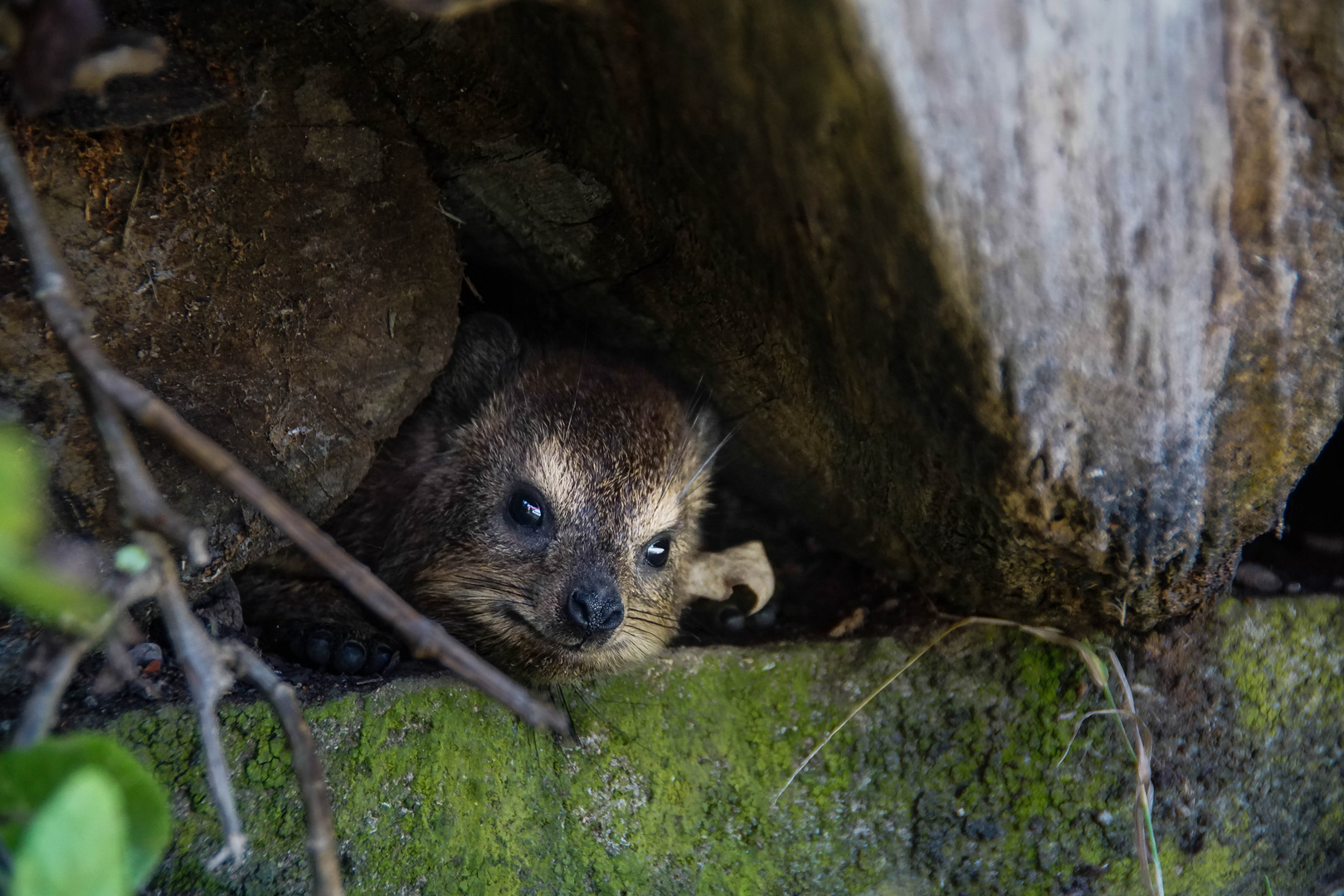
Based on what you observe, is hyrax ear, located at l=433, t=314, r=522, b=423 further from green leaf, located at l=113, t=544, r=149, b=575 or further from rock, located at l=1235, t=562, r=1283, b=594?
rock, located at l=1235, t=562, r=1283, b=594

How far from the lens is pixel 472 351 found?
3.60 meters

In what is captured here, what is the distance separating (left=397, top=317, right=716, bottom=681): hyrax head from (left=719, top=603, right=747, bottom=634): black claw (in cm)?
23

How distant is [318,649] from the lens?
295 centimetres

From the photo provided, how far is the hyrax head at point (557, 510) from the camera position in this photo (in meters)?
3.09

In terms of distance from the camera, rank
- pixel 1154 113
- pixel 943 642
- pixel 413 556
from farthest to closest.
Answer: pixel 413 556 → pixel 943 642 → pixel 1154 113

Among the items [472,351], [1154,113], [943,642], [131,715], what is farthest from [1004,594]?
[131,715]

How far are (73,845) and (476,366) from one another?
2.70m

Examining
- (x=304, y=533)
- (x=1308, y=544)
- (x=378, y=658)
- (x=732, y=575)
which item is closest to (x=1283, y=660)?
(x=1308, y=544)

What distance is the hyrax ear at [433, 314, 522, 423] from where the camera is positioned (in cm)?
358

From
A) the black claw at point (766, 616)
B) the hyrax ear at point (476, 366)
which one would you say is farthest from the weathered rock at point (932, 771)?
the hyrax ear at point (476, 366)

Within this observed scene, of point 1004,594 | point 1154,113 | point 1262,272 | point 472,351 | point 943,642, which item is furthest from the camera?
point 472,351

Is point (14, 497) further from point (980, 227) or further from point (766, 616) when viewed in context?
point (766, 616)

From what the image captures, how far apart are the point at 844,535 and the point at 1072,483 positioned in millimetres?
1417

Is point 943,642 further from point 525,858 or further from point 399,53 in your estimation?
point 399,53
